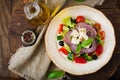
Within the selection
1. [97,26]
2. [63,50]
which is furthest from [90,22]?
[63,50]

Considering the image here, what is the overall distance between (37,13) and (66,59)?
0.19 m

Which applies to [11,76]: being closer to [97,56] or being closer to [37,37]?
[37,37]

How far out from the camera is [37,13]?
3.59ft

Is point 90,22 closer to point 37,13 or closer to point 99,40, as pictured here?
point 99,40

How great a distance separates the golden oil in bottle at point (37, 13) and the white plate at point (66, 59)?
0.12 feet

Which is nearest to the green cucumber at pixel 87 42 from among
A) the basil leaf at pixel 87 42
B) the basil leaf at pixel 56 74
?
the basil leaf at pixel 87 42

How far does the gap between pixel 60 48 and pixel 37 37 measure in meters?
0.09

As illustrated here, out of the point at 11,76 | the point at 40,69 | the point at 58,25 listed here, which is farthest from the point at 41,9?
the point at 11,76

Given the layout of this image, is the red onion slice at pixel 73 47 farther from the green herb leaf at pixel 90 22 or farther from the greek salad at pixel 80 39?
the green herb leaf at pixel 90 22

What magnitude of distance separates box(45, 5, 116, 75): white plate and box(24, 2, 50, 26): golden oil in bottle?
4 centimetres

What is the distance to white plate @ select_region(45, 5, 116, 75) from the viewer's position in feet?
3.52

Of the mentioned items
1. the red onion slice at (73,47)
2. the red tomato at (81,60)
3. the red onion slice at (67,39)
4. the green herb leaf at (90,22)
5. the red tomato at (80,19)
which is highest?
the red tomato at (80,19)

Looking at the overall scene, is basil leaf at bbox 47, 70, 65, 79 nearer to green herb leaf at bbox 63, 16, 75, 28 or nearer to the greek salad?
the greek salad

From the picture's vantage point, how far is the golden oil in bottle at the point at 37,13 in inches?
43.3
